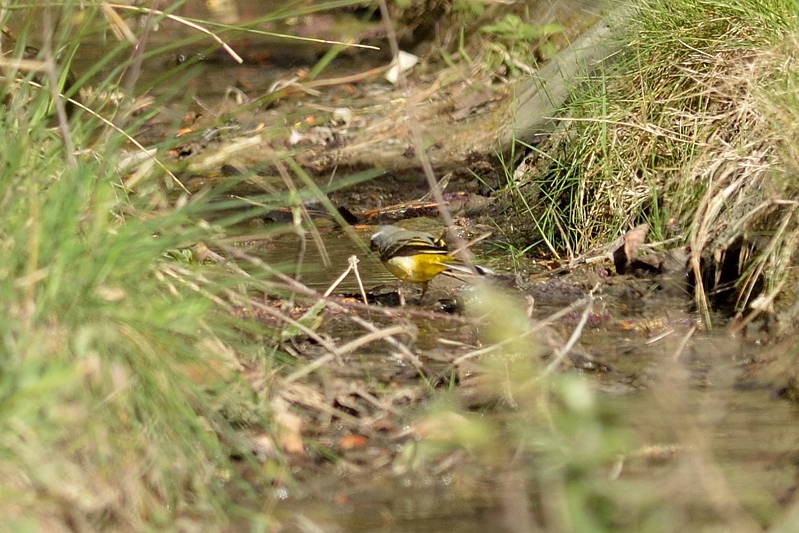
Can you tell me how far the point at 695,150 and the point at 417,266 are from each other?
1320mm

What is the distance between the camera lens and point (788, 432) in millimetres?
3273

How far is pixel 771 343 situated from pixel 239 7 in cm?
995

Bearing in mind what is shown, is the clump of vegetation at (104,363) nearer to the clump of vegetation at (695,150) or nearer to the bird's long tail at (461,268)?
the bird's long tail at (461,268)

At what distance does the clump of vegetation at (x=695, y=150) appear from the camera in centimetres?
434

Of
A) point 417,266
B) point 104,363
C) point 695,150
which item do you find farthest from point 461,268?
point 104,363

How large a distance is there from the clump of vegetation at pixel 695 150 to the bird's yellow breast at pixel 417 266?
649 mm

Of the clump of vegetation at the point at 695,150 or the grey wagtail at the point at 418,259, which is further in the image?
the grey wagtail at the point at 418,259

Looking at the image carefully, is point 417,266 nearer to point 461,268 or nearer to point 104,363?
point 461,268

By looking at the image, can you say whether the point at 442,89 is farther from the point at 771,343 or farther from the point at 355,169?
the point at 771,343

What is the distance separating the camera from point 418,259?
498cm

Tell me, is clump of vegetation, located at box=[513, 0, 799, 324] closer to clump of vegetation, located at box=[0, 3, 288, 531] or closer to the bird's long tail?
the bird's long tail

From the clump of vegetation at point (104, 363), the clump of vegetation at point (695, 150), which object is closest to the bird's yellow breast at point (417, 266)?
the clump of vegetation at point (695, 150)

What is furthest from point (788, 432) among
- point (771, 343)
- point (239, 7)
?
point (239, 7)

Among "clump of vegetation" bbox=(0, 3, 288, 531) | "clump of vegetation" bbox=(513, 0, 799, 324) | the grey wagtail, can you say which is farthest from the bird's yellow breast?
"clump of vegetation" bbox=(0, 3, 288, 531)
